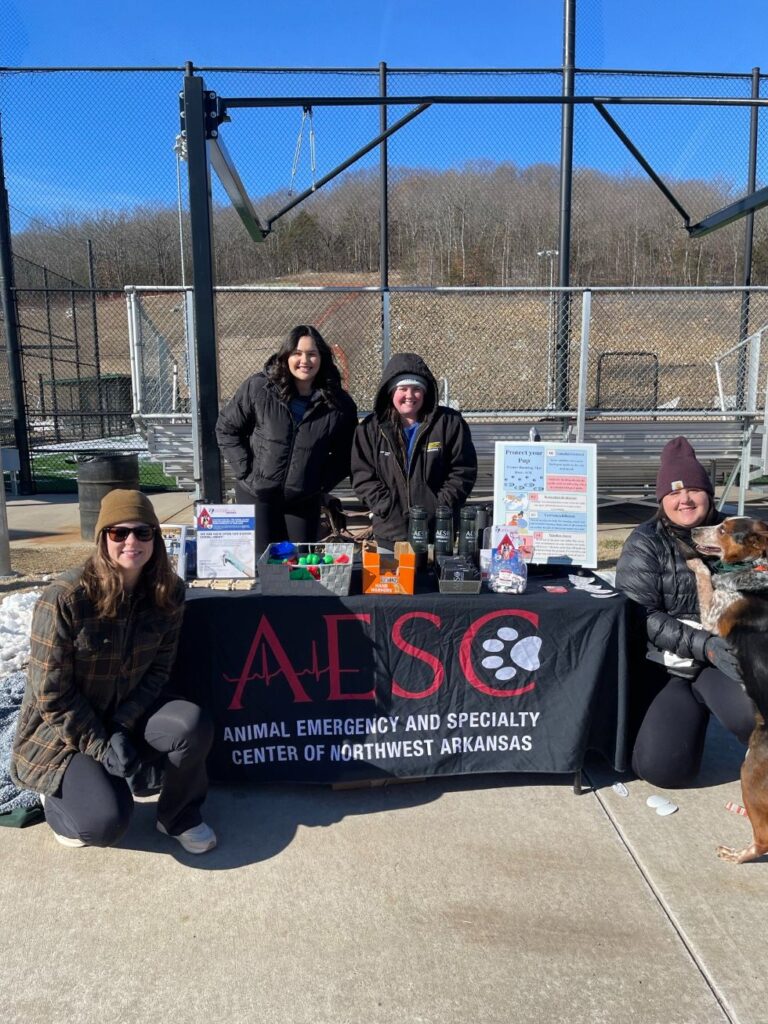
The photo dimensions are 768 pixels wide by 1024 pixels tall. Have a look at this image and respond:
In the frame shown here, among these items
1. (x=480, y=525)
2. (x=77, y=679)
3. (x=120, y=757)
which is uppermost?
(x=480, y=525)

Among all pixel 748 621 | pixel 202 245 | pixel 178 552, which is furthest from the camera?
pixel 202 245

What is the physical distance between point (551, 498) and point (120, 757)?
2.41m

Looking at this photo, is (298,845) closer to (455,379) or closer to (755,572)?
(755,572)

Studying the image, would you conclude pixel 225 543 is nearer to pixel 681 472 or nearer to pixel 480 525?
pixel 480 525

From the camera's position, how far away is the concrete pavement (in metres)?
2.21

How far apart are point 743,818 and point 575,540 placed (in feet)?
4.68

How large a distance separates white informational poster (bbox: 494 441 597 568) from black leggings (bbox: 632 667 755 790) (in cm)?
77

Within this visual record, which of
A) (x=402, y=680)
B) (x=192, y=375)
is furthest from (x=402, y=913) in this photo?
(x=192, y=375)

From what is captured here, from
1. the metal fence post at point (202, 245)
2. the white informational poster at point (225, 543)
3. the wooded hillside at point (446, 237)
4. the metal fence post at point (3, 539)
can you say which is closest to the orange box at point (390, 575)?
the white informational poster at point (225, 543)

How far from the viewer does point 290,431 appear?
4.32 meters

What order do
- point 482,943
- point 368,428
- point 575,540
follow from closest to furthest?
point 482,943, point 575,540, point 368,428

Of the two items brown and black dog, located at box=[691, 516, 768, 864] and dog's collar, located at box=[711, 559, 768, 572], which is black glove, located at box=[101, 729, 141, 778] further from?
dog's collar, located at box=[711, 559, 768, 572]

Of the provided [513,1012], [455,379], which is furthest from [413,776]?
[455,379]

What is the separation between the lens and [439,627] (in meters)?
3.28
